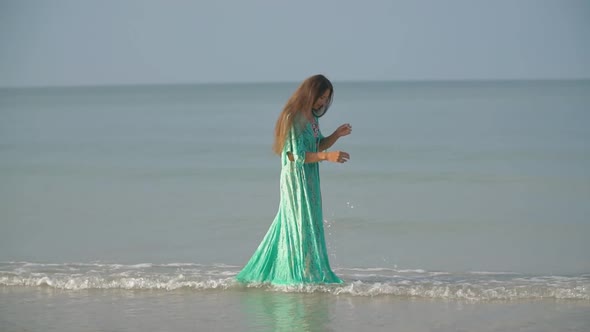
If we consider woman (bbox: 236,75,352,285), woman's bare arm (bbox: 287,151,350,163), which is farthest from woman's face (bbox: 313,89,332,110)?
woman's bare arm (bbox: 287,151,350,163)

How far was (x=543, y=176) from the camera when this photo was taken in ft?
44.0

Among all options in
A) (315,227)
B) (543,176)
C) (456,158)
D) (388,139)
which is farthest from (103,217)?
(388,139)

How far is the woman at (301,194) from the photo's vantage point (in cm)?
685

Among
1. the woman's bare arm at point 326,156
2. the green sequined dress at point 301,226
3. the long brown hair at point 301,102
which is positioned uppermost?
the long brown hair at point 301,102

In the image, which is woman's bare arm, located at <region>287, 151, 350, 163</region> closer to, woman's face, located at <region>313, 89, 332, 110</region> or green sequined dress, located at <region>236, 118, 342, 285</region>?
green sequined dress, located at <region>236, 118, 342, 285</region>

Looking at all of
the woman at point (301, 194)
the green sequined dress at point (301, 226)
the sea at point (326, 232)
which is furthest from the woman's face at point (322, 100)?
the sea at point (326, 232)

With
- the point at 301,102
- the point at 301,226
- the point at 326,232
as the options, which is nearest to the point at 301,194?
the point at 301,226

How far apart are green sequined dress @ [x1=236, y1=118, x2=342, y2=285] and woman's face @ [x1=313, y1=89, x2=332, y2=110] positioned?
11cm

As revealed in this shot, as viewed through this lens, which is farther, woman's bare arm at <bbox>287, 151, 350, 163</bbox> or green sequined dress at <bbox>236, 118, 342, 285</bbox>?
green sequined dress at <bbox>236, 118, 342, 285</bbox>

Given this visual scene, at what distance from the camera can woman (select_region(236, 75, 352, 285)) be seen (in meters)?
6.85

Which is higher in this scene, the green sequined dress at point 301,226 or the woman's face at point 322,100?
the woman's face at point 322,100

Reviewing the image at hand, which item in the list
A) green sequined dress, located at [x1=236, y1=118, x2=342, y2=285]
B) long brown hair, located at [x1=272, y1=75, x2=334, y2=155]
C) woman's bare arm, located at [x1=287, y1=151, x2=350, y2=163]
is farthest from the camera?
green sequined dress, located at [x1=236, y1=118, x2=342, y2=285]

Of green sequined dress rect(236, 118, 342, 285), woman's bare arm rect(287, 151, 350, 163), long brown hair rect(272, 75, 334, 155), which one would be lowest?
green sequined dress rect(236, 118, 342, 285)

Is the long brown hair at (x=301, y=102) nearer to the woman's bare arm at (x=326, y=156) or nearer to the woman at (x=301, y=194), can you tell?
the woman at (x=301, y=194)
